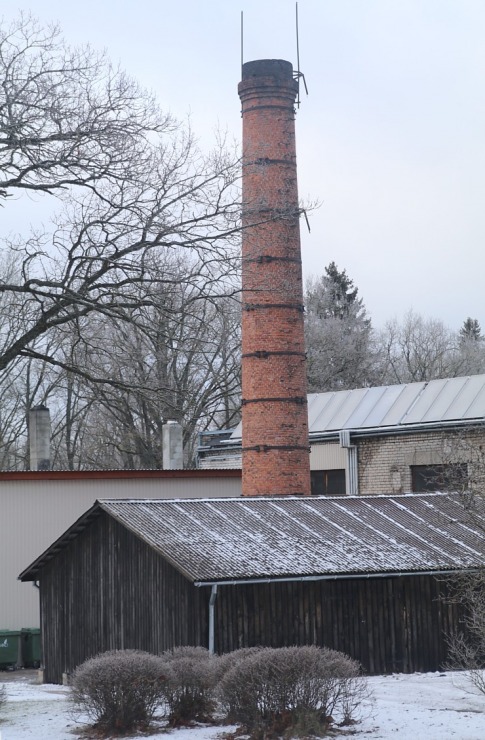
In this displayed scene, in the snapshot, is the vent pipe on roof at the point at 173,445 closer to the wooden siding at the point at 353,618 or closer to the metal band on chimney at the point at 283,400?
the metal band on chimney at the point at 283,400

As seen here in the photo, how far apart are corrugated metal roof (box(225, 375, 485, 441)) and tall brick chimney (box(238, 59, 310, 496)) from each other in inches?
103

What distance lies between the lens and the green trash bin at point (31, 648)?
24484 mm

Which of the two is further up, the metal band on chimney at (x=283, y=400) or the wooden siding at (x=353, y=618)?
the metal band on chimney at (x=283, y=400)

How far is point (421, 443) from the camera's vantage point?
27062mm

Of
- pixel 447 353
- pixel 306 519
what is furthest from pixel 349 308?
pixel 306 519

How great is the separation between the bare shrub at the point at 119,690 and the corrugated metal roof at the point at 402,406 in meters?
14.3

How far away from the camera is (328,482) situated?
29.3m

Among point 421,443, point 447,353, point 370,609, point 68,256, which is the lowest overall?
point 370,609

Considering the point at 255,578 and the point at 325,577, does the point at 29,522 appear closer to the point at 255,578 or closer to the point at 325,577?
the point at 255,578

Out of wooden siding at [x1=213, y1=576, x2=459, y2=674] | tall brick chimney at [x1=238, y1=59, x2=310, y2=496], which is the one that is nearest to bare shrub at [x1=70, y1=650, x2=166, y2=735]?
wooden siding at [x1=213, y1=576, x2=459, y2=674]

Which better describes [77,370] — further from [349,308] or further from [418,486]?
[349,308]

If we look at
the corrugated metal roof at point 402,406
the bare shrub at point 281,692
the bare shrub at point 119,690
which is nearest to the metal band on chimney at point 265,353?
the corrugated metal roof at point 402,406

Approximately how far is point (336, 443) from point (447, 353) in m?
34.1

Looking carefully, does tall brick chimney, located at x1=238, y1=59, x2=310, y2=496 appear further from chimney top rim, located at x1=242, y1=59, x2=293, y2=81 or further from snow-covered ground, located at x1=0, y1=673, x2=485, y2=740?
Result: snow-covered ground, located at x1=0, y1=673, x2=485, y2=740
